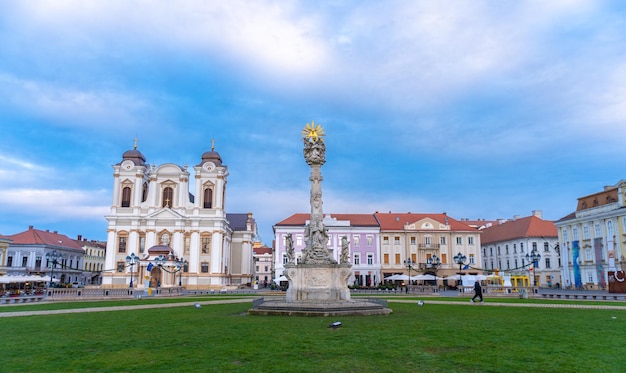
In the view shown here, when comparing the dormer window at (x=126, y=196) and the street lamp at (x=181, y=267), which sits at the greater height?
the dormer window at (x=126, y=196)

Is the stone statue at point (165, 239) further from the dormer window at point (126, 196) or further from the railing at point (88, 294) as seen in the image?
the railing at point (88, 294)

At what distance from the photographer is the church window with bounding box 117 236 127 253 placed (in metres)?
68.4

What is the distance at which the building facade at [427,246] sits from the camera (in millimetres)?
65625

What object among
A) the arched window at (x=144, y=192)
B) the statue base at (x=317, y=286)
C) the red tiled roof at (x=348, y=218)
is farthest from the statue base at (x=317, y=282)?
the arched window at (x=144, y=192)

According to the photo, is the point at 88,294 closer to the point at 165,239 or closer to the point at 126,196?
the point at 165,239

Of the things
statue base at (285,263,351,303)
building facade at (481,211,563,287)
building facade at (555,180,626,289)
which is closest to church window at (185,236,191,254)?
building facade at (481,211,563,287)

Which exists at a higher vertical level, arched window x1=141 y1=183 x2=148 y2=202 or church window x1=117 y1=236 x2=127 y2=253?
arched window x1=141 y1=183 x2=148 y2=202

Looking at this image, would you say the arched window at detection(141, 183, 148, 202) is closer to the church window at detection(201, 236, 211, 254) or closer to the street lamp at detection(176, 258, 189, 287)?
the church window at detection(201, 236, 211, 254)

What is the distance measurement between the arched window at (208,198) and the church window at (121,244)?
13.0 metres

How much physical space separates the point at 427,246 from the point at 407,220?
5577mm

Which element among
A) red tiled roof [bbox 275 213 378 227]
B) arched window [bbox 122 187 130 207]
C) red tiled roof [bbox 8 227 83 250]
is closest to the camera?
red tiled roof [bbox 275 213 378 227]

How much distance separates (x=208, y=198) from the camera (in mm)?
72438

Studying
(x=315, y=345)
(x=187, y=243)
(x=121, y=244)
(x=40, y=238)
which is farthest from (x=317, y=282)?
(x=40, y=238)

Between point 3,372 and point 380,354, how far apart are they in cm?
711
